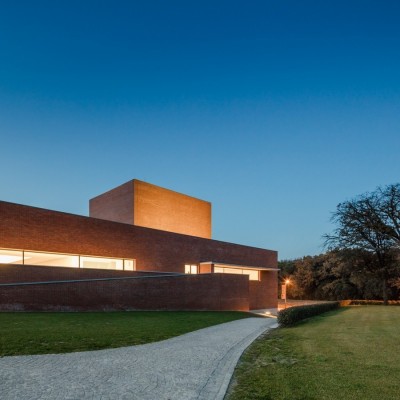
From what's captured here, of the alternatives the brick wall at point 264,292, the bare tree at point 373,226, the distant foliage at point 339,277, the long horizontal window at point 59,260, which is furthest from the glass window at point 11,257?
the distant foliage at point 339,277

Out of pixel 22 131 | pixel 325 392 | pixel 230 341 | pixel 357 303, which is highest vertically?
pixel 22 131

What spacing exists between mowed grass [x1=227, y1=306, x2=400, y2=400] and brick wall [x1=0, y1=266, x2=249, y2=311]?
10213 mm

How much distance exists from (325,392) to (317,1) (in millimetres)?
17521

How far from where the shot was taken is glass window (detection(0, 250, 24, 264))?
17.6 metres

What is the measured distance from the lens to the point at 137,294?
1950 cm

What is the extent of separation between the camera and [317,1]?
17.2m

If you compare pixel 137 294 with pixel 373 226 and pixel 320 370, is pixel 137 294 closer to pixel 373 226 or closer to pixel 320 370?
pixel 320 370

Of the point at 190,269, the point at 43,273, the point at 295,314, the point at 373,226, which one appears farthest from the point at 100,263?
the point at 373,226

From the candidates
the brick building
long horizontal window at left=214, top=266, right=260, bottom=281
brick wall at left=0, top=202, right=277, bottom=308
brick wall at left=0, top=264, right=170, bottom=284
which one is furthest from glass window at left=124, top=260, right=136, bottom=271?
long horizontal window at left=214, top=266, right=260, bottom=281

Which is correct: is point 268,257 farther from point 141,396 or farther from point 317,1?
point 141,396

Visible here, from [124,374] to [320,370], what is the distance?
3.43 meters

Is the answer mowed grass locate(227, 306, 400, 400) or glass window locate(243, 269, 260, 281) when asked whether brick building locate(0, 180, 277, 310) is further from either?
mowed grass locate(227, 306, 400, 400)

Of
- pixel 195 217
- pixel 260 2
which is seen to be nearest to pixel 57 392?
pixel 260 2

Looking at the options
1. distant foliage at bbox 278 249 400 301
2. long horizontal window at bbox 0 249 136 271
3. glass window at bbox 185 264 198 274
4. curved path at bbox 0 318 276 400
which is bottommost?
distant foliage at bbox 278 249 400 301
